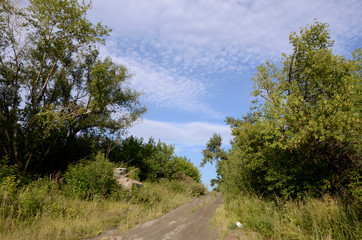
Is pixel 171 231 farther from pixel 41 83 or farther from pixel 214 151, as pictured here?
pixel 214 151

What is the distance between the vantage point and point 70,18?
1717 cm

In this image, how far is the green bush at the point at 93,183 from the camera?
47.3 feet

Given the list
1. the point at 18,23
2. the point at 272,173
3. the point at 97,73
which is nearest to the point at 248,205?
the point at 272,173

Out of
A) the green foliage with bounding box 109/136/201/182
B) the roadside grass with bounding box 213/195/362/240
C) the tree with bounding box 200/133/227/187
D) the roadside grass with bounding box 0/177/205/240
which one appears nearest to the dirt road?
the roadside grass with bounding box 0/177/205/240

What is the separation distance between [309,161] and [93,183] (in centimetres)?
1359

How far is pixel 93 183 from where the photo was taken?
14.7 meters

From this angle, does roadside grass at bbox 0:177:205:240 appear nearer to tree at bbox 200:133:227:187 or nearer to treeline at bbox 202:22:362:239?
treeline at bbox 202:22:362:239

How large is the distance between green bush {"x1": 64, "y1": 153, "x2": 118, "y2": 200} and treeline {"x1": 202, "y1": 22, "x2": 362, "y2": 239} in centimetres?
878

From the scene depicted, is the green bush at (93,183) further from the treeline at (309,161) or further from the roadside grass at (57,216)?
the treeline at (309,161)

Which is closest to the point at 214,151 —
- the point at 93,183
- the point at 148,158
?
the point at 148,158

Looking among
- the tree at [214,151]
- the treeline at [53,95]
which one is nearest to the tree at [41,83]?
the treeline at [53,95]

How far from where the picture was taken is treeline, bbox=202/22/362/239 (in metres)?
7.41

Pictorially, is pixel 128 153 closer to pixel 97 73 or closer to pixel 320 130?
pixel 97 73

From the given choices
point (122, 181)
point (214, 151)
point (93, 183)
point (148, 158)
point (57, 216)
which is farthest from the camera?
point (214, 151)
